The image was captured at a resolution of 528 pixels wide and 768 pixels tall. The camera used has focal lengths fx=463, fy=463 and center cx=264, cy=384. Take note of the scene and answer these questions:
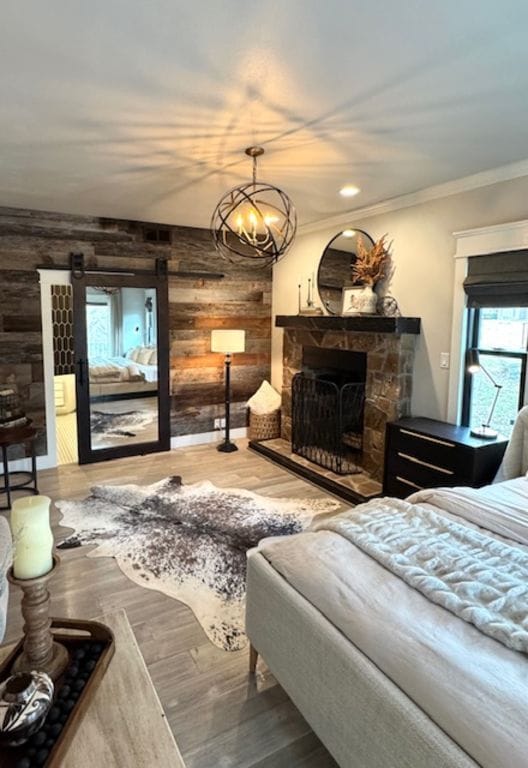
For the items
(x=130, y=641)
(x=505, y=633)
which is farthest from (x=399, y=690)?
(x=130, y=641)

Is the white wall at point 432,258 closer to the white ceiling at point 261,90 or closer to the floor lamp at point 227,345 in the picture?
the white ceiling at point 261,90

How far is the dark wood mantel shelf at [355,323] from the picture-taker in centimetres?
392

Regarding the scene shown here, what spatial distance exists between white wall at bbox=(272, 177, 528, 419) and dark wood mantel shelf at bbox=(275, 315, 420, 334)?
167 mm

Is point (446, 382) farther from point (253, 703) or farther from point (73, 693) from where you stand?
point (73, 693)

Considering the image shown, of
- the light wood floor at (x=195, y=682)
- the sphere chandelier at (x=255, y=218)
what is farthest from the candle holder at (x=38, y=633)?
the sphere chandelier at (x=255, y=218)

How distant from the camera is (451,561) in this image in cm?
170

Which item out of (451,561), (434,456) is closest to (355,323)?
(434,456)

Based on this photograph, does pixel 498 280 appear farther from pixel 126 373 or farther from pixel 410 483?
pixel 126 373

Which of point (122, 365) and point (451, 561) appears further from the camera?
point (122, 365)

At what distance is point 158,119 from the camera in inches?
95.8

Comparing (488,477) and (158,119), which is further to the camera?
(488,477)

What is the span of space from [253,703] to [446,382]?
2774 millimetres

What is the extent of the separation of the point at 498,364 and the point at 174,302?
341cm

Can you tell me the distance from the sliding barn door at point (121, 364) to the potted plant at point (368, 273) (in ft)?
6.98
